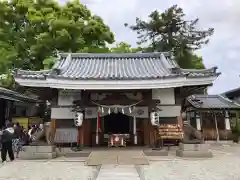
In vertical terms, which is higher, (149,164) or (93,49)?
(93,49)

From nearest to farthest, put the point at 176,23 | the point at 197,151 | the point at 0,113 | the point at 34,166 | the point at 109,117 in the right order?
the point at 34,166 → the point at 197,151 → the point at 109,117 → the point at 0,113 → the point at 176,23

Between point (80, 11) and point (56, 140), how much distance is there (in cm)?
1354

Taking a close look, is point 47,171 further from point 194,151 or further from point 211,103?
point 211,103

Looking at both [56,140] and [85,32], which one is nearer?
[56,140]

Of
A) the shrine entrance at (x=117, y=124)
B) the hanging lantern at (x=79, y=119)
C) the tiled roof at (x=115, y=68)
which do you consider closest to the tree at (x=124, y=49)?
the tiled roof at (x=115, y=68)

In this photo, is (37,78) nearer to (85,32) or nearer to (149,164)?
(149,164)

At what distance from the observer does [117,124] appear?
1363 centimetres

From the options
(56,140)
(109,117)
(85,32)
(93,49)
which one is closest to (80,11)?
(85,32)

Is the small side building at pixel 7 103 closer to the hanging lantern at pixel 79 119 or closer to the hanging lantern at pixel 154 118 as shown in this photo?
the hanging lantern at pixel 79 119

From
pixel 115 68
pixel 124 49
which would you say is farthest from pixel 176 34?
pixel 115 68

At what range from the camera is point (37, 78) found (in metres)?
11.0

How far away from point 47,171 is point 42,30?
53.0ft

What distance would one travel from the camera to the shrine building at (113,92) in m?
11.0

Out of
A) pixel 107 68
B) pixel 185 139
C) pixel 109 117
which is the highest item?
pixel 107 68
